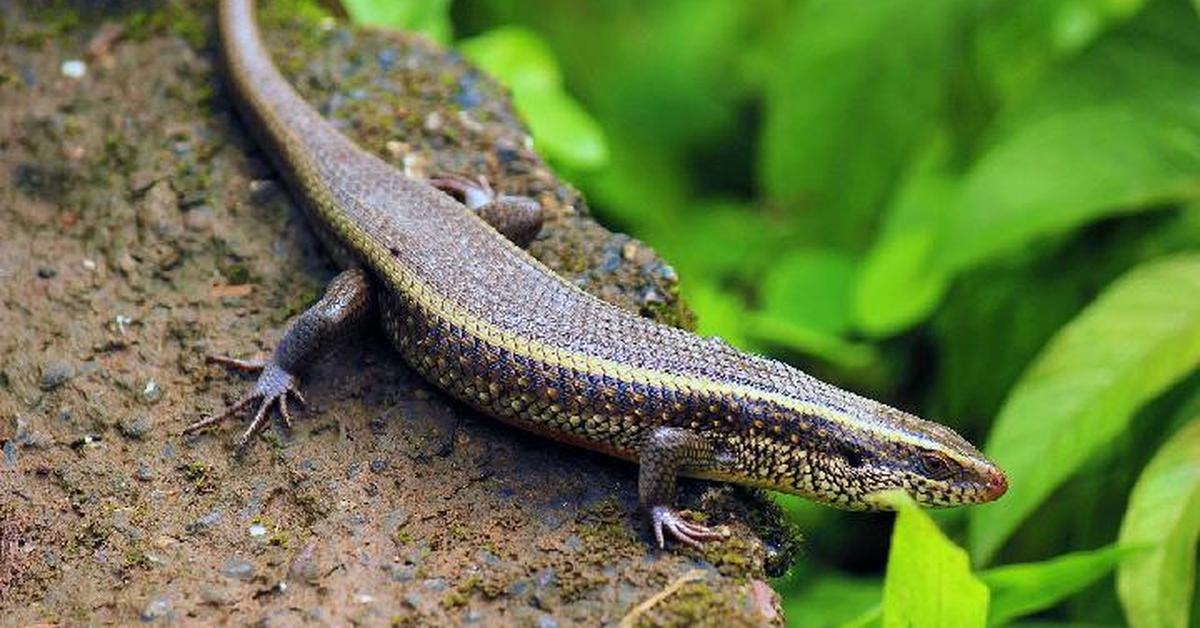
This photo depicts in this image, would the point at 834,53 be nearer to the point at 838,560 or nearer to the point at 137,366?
the point at 838,560

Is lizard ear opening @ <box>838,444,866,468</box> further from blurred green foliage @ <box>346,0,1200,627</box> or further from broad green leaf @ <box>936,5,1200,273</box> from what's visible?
broad green leaf @ <box>936,5,1200,273</box>

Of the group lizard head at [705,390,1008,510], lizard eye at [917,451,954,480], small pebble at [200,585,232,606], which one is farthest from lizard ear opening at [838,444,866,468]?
small pebble at [200,585,232,606]

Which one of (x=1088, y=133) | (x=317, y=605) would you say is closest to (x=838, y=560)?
(x=1088, y=133)

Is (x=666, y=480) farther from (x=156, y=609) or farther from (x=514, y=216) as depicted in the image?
(x=156, y=609)

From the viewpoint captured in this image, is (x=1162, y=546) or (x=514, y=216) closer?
(x=1162, y=546)

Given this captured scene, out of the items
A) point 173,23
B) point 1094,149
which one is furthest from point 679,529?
point 173,23

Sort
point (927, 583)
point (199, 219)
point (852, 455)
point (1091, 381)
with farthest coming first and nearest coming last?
point (199, 219) → point (1091, 381) → point (852, 455) → point (927, 583)
